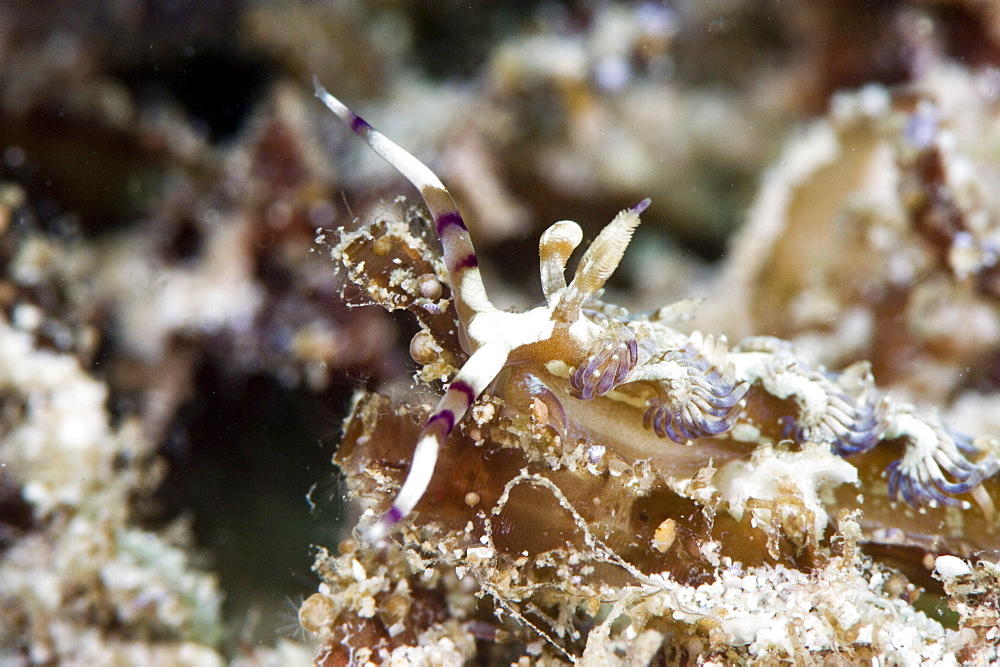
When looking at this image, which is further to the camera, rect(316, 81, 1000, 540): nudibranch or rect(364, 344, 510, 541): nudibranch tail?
rect(316, 81, 1000, 540): nudibranch

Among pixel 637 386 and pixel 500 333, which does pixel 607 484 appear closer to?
pixel 637 386

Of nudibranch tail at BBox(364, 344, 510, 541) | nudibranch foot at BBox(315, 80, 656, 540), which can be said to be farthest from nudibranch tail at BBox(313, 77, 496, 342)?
nudibranch tail at BBox(364, 344, 510, 541)

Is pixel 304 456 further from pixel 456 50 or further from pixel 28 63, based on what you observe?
pixel 28 63

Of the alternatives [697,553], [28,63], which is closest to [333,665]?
[697,553]

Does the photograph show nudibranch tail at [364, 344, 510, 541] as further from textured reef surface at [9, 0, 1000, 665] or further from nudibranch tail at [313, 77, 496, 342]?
nudibranch tail at [313, 77, 496, 342]

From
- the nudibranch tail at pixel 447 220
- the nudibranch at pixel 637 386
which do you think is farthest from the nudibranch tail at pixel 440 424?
the nudibranch tail at pixel 447 220

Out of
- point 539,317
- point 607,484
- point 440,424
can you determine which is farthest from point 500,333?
point 607,484

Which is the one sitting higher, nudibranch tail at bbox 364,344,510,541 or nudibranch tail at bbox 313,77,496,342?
nudibranch tail at bbox 313,77,496,342

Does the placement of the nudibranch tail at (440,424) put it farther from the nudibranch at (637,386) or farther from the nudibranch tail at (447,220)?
the nudibranch tail at (447,220)
